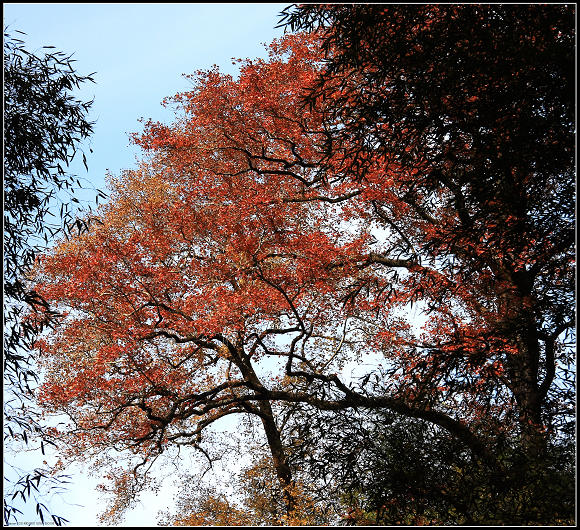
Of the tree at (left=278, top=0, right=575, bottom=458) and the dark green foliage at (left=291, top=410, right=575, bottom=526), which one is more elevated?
the tree at (left=278, top=0, right=575, bottom=458)

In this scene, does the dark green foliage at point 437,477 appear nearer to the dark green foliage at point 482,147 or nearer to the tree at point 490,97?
the dark green foliage at point 482,147

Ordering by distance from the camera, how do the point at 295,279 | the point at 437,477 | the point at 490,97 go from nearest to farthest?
the point at 490,97 < the point at 437,477 < the point at 295,279

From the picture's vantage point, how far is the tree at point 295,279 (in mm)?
6918

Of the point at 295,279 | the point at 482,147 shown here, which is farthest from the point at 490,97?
the point at 295,279

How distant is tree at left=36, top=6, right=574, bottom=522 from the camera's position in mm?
6918

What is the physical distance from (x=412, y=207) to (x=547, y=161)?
6393 mm

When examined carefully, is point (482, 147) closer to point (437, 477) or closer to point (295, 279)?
point (437, 477)

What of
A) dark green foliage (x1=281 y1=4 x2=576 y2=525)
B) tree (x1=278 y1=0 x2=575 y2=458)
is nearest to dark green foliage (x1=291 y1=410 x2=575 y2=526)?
dark green foliage (x1=281 y1=4 x2=576 y2=525)

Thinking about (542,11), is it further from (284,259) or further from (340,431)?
(284,259)

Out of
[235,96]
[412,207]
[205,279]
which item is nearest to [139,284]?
[205,279]

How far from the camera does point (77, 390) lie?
11.7 m

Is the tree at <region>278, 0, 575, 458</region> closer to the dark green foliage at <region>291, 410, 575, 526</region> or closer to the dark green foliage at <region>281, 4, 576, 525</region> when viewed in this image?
the dark green foliage at <region>281, 4, 576, 525</region>

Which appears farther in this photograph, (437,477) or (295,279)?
(295,279)

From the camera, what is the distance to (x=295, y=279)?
12414mm
